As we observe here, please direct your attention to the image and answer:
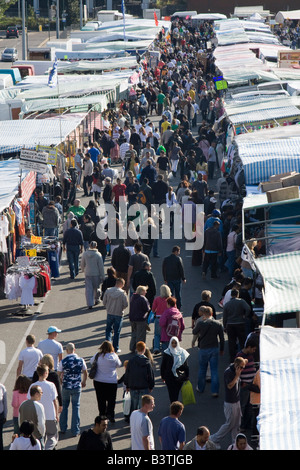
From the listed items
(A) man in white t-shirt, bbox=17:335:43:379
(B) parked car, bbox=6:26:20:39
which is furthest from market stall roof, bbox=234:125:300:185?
(B) parked car, bbox=6:26:20:39

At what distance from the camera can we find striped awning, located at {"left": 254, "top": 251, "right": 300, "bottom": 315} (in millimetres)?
10742

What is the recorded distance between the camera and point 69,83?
32219 mm

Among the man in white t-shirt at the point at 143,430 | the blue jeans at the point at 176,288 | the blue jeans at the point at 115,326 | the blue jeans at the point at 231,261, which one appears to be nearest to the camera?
the man in white t-shirt at the point at 143,430

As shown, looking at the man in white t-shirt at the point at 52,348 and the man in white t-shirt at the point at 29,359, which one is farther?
the man in white t-shirt at the point at 52,348

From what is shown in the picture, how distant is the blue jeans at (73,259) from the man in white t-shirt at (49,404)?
7424 millimetres

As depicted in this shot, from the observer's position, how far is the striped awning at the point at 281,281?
10.7 metres

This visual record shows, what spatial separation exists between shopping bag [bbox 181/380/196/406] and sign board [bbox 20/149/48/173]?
24.6ft

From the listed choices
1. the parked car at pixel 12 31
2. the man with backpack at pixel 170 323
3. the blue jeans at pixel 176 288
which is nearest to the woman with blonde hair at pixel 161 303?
the man with backpack at pixel 170 323

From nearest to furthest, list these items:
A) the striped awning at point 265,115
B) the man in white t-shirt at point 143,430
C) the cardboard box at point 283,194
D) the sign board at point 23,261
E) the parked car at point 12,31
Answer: the man in white t-shirt at point 143,430 → the cardboard box at point 283,194 → the sign board at point 23,261 → the striped awning at point 265,115 → the parked car at point 12,31

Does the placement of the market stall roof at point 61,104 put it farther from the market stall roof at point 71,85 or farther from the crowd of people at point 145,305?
the crowd of people at point 145,305

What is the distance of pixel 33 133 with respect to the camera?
22.4 metres

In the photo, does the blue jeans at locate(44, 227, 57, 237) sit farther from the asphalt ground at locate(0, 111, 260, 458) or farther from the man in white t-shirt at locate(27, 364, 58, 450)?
the man in white t-shirt at locate(27, 364, 58, 450)

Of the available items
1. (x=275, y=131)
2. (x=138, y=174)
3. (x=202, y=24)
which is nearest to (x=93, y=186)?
(x=138, y=174)
